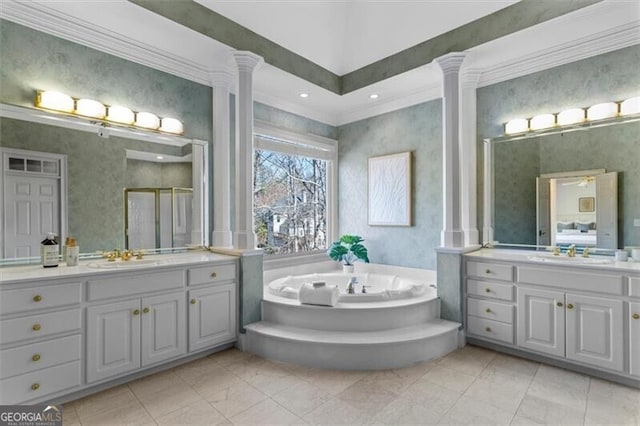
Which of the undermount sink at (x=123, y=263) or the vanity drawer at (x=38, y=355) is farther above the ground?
the undermount sink at (x=123, y=263)

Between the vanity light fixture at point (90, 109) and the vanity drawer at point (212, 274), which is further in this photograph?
the vanity drawer at point (212, 274)

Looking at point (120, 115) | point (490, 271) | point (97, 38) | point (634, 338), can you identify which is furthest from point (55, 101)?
point (634, 338)

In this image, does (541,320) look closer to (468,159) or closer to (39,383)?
(468,159)

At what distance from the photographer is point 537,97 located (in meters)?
3.20

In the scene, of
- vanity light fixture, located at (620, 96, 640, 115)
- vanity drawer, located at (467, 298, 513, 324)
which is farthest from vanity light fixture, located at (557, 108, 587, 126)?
vanity drawer, located at (467, 298, 513, 324)

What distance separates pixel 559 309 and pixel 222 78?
3845 mm

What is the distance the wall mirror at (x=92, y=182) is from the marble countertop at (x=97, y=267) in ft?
0.49

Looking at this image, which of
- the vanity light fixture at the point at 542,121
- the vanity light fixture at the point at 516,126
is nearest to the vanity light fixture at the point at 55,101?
the vanity light fixture at the point at 516,126

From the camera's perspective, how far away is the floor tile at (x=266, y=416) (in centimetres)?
196

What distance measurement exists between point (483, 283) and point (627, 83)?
210cm

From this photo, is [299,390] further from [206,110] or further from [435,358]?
[206,110]

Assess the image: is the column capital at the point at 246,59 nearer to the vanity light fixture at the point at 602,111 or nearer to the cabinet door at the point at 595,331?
the vanity light fixture at the point at 602,111

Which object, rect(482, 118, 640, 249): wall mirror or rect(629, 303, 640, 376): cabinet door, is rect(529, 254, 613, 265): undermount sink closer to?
rect(482, 118, 640, 249): wall mirror

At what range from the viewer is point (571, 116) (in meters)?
2.97
